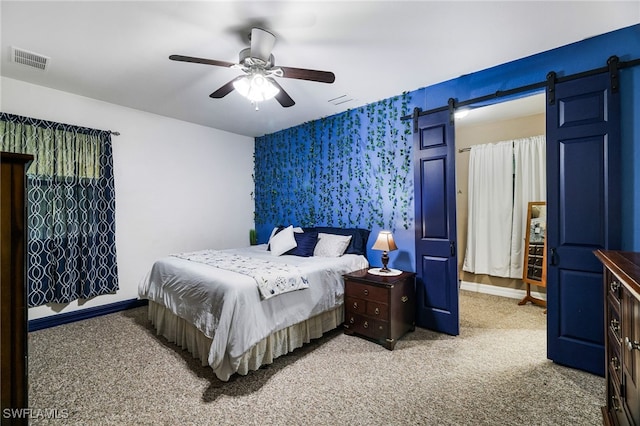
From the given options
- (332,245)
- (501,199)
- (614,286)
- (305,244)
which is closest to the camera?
(614,286)

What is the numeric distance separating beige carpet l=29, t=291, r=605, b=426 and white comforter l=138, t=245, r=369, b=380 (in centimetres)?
A: 32

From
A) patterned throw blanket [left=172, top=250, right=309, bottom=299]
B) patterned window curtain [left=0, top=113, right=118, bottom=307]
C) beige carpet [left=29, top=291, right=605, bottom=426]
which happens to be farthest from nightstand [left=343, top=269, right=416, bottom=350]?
patterned window curtain [left=0, top=113, right=118, bottom=307]

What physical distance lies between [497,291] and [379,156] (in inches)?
110

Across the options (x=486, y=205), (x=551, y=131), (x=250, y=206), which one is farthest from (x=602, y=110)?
(x=250, y=206)

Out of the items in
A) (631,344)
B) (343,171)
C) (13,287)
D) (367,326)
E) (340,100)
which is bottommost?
(367,326)

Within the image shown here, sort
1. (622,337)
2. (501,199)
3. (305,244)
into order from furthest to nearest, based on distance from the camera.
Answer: (501,199) < (305,244) < (622,337)

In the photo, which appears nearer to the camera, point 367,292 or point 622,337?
point 622,337

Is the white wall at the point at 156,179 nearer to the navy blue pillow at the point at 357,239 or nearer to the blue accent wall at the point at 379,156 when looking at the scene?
the blue accent wall at the point at 379,156

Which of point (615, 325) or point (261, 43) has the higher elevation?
point (261, 43)

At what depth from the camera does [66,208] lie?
334cm

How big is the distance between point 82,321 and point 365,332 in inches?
129

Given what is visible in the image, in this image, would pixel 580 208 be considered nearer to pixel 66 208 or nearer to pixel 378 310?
pixel 378 310

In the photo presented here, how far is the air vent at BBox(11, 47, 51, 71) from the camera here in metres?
2.53

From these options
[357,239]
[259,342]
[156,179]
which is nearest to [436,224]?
[357,239]
